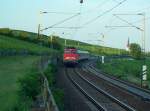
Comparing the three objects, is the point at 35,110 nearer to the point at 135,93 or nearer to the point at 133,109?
the point at 133,109

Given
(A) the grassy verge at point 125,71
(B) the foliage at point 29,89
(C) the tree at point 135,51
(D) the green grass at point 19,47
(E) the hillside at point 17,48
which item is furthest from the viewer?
(C) the tree at point 135,51

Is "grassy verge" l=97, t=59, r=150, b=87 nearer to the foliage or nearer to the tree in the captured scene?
the foliage

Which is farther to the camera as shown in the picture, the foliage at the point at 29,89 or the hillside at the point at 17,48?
the hillside at the point at 17,48

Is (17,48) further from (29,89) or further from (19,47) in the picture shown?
(29,89)

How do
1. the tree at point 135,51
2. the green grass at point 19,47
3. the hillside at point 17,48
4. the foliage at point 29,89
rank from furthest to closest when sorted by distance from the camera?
the tree at point 135,51 → the green grass at point 19,47 → the hillside at point 17,48 → the foliage at point 29,89

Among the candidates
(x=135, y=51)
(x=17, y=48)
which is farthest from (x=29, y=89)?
(x=135, y=51)

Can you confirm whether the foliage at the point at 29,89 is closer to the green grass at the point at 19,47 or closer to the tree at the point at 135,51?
the green grass at the point at 19,47

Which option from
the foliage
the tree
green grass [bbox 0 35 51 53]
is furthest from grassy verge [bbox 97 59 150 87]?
the tree

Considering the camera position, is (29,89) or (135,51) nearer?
(29,89)

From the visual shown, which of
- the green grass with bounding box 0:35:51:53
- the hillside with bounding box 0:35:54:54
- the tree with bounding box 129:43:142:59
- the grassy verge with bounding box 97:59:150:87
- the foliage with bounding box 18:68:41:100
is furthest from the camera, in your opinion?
the tree with bounding box 129:43:142:59

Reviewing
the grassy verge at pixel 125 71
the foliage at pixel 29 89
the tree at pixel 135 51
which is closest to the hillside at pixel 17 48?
the grassy verge at pixel 125 71

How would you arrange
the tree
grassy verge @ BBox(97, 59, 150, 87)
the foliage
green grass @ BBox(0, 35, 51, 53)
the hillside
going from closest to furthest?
the foliage → grassy verge @ BBox(97, 59, 150, 87) → the hillside → green grass @ BBox(0, 35, 51, 53) → the tree

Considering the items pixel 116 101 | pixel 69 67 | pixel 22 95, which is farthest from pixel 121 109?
pixel 69 67

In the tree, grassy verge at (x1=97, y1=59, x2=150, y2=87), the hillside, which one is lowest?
grassy verge at (x1=97, y1=59, x2=150, y2=87)
